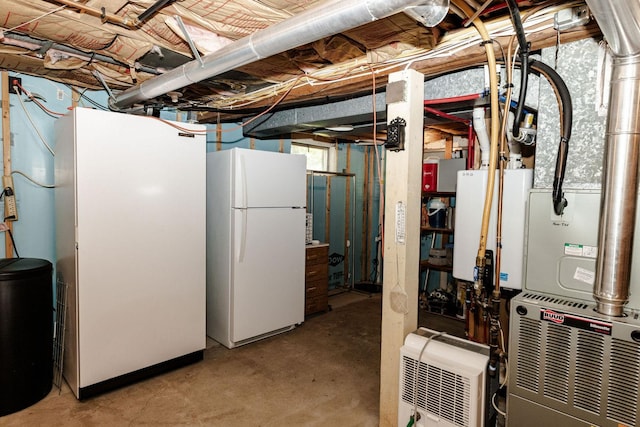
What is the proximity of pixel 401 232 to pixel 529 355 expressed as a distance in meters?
0.83

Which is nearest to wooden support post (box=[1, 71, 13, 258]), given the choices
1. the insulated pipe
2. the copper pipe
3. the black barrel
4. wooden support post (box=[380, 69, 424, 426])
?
the black barrel

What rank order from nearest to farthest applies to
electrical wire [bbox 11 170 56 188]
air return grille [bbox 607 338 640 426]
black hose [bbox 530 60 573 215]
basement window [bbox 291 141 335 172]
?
1. air return grille [bbox 607 338 640 426]
2. black hose [bbox 530 60 573 215]
3. electrical wire [bbox 11 170 56 188]
4. basement window [bbox 291 141 335 172]

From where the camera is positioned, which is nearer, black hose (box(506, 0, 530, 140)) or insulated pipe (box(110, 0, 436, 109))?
insulated pipe (box(110, 0, 436, 109))

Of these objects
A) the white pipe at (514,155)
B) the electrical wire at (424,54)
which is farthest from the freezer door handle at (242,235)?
the white pipe at (514,155)

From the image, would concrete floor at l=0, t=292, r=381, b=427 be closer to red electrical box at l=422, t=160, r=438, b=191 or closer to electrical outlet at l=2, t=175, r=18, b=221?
electrical outlet at l=2, t=175, r=18, b=221

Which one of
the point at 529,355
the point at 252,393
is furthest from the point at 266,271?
the point at 529,355

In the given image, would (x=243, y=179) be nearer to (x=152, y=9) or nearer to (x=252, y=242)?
(x=252, y=242)

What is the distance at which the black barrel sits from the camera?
2375 millimetres

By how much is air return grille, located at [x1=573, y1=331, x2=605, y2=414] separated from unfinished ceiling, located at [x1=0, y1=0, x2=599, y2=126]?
134 cm

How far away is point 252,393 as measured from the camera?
273 centimetres

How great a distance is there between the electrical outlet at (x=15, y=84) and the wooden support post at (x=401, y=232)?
9.53 feet

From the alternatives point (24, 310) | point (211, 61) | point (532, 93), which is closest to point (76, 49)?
point (211, 61)

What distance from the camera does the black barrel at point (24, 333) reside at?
238 centimetres

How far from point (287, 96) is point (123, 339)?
2212 millimetres
